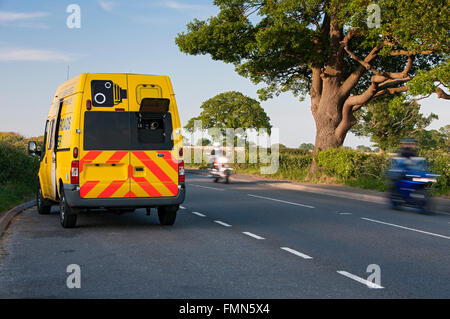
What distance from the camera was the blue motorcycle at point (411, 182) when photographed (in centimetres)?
1475

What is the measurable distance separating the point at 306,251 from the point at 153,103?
4189mm

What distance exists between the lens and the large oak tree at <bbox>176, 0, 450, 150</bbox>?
21.7 meters

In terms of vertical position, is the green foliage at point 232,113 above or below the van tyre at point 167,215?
above

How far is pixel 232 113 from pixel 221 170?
5143cm

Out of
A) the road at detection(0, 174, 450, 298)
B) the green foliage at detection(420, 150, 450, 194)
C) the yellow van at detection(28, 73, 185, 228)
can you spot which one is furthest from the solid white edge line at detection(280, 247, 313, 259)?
the green foliage at detection(420, 150, 450, 194)

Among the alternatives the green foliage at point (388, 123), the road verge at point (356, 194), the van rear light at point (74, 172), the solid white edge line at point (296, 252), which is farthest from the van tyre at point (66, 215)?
the green foliage at point (388, 123)

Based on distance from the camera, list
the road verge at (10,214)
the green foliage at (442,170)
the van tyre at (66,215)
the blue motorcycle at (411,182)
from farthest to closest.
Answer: the green foliage at (442,170)
the blue motorcycle at (411,182)
the road verge at (10,214)
the van tyre at (66,215)

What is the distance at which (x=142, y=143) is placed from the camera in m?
10.4

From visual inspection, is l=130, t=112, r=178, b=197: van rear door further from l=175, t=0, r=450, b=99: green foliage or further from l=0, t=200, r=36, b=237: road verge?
l=175, t=0, r=450, b=99: green foliage

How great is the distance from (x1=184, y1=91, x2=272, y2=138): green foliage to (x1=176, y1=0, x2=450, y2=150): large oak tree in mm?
45281

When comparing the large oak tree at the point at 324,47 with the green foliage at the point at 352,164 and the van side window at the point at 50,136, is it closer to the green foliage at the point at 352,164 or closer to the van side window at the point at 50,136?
the green foliage at the point at 352,164

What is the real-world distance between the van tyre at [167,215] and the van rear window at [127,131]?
4.40ft

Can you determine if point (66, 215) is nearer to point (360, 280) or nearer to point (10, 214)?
point (10, 214)

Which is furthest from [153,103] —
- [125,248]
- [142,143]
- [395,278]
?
[395,278]
